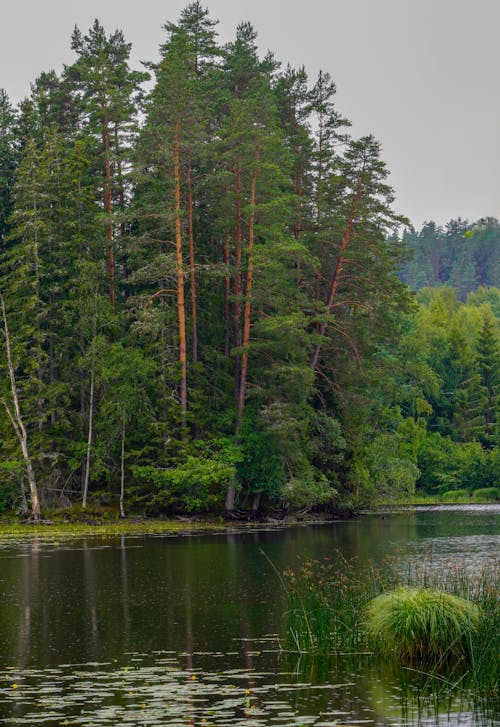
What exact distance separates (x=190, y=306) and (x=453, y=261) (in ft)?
438

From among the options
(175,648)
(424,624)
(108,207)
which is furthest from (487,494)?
(424,624)

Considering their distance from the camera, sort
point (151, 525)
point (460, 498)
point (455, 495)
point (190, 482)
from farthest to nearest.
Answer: point (455, 495) → point (460, 498) → point (190, 482) → point (151, 525)

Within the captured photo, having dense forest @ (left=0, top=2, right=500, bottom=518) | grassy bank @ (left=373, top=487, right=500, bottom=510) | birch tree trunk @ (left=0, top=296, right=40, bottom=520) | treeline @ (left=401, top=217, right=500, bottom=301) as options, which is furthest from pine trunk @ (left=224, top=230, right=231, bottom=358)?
treeline @ (left=401, top=217, right=500, bottom=301)

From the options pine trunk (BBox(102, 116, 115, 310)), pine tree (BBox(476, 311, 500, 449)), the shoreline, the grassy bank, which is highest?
pine trunk (BBox(102, 116, 115, 310))

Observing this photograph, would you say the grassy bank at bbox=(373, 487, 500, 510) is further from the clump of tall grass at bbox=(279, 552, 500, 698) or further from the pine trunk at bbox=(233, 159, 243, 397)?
the clump of tall grass at bbox=(279, 552, 500, 698)

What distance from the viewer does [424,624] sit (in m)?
15.1

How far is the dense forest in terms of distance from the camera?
166ft

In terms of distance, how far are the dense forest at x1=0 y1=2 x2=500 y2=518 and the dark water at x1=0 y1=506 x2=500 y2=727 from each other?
48.6 feet

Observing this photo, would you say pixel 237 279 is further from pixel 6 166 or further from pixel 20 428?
pixel 6 166

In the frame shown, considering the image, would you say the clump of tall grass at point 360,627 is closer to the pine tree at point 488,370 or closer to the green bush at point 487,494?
the green bush at point 487,494

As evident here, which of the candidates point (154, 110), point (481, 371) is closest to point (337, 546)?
point (154, 110)

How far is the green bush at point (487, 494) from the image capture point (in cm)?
7975

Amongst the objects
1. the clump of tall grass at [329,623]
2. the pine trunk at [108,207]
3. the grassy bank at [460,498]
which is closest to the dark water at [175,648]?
the clump of tall grass at [329,623]

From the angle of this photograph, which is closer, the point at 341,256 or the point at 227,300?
the point at 227,300
